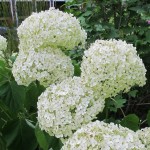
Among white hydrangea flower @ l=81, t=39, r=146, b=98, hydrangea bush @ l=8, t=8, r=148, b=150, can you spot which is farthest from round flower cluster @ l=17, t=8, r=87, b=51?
white hydrangea flower @ l=81, t=39, r=146, b=98

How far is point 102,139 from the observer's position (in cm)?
90

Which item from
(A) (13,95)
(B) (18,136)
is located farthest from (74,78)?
(B) (18,136)

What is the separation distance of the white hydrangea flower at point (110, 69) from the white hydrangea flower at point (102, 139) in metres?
0.15

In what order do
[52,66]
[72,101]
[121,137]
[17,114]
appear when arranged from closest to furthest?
1. [121,137]
2. [72,101]
3. [52,66]
4. [17,114]

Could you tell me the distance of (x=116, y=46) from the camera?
112 cm

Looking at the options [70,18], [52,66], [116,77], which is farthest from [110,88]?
[70,18]

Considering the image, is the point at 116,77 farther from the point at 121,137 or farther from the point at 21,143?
the point at 21,143

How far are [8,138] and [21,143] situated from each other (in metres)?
0.05

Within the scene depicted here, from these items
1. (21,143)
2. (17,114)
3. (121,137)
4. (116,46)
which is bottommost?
(21,143)

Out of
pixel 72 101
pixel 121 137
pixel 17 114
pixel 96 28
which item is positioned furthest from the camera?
pixel 96 28

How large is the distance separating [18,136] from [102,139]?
62cm

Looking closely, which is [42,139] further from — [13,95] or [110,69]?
[110,69]

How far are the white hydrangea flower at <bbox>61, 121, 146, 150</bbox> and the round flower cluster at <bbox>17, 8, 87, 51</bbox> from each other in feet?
1.09

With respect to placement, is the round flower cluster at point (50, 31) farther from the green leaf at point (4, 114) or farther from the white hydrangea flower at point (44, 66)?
the green leaf at point (4, 114)
